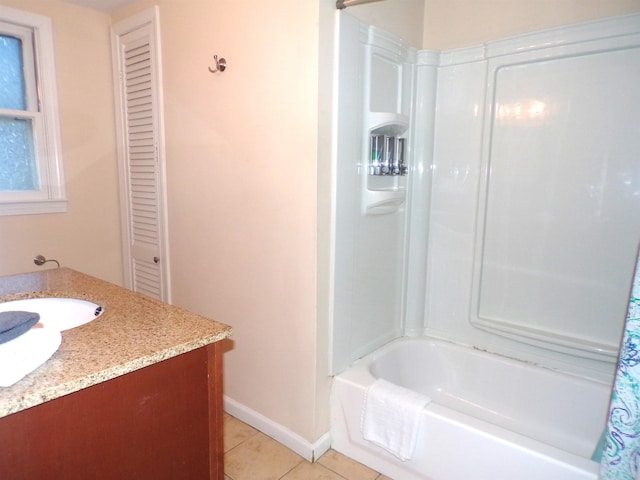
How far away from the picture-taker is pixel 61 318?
138 cm

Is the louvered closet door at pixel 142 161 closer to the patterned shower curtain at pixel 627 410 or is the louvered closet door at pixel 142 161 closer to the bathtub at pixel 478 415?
the bathtub at pixel 478 415

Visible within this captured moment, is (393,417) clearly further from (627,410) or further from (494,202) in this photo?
(494,202)

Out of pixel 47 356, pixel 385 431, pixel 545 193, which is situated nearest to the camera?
pixel 47 356

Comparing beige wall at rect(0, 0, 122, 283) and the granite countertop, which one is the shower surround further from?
beige wall at rect(0, 0, 122, 283)

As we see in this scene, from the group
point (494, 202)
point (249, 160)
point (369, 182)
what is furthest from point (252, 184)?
point (494, 202)

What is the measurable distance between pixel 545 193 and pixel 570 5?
844 millimetres

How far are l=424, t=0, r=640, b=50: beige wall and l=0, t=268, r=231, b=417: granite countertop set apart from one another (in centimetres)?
194

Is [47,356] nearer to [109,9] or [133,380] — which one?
[133,380]

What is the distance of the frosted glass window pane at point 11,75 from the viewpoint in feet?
7.27

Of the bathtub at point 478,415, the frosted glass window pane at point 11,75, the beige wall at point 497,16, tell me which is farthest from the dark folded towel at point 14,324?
the beige wall at point 497,16

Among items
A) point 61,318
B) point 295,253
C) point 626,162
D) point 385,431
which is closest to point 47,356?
point 61,318

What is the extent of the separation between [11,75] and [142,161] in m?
0.80

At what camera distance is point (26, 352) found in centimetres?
87

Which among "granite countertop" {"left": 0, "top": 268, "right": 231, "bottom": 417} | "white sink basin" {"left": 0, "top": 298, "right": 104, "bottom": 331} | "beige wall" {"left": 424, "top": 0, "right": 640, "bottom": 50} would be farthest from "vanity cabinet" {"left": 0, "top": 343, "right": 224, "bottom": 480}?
"beige wall" {"left": 424, "top": 0, "right": 640, "bottom": 50}
